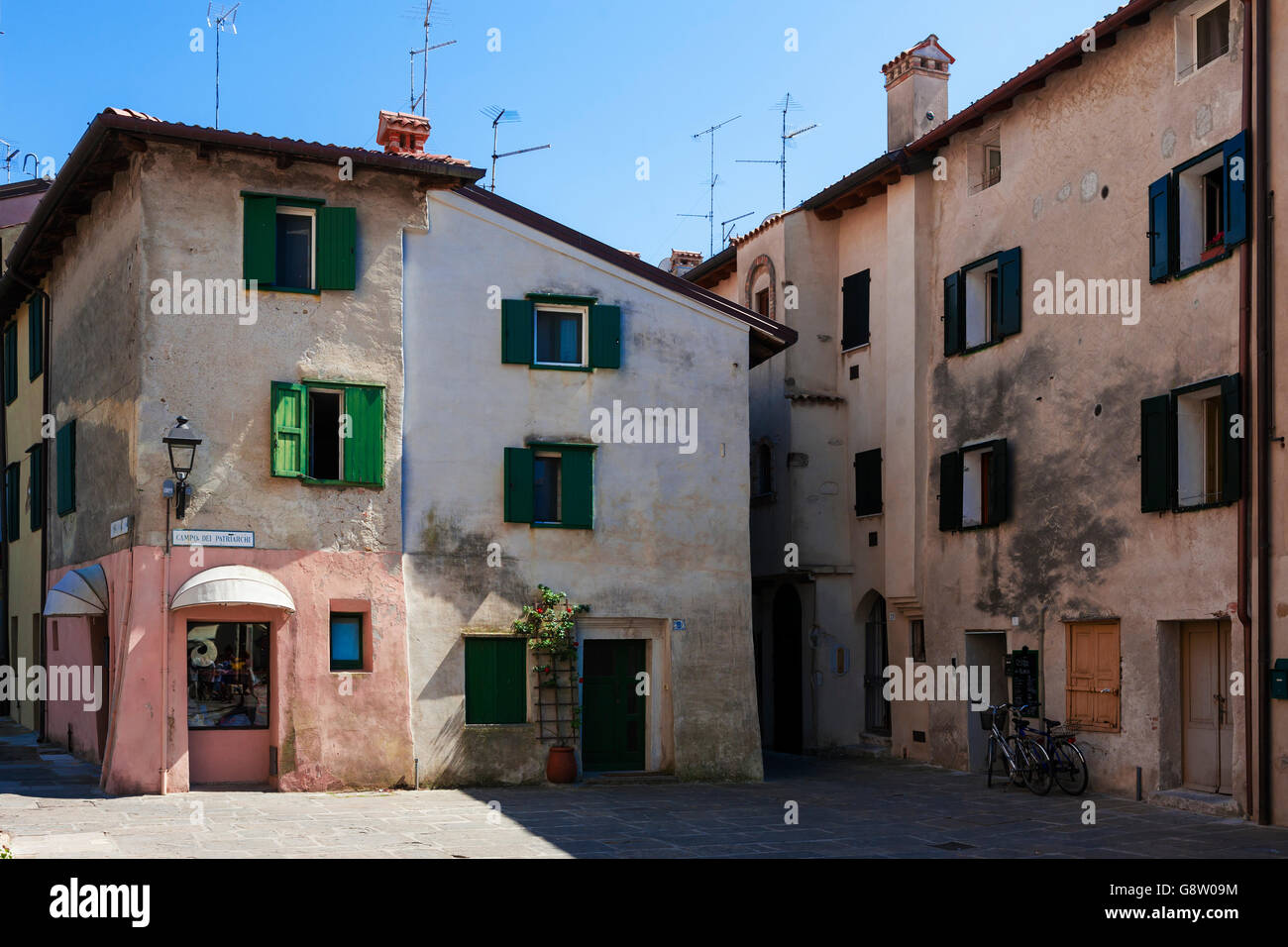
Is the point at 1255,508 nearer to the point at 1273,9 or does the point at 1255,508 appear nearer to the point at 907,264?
the point at 1273,9

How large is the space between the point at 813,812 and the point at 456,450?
7.02 m

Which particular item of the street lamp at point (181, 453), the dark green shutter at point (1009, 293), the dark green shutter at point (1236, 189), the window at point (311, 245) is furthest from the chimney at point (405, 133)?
the dark green shutter at point (1236, 189)

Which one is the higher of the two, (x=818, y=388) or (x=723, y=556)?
(x=818, y=388)

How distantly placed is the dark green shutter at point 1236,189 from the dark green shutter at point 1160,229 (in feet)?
3.41

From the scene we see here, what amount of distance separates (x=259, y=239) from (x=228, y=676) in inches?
227

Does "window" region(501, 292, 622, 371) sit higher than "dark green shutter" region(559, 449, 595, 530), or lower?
higher

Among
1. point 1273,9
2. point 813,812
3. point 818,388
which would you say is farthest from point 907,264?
point 813,812

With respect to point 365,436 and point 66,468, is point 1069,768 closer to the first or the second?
point 365,436

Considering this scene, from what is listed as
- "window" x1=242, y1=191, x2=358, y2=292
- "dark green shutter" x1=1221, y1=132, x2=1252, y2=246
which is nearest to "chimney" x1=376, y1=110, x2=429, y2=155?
"window" x1=242, y1=191, x2=358, y2=292

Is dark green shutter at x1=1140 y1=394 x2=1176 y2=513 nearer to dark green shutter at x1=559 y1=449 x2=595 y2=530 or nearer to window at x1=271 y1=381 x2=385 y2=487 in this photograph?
dark green shutter at x1=559 y1=449 x2=595 y2=530

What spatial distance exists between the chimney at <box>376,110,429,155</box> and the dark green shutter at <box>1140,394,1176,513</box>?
11.5 m

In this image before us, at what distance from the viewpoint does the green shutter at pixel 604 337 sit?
70.2 ft

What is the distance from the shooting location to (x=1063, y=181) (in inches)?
827

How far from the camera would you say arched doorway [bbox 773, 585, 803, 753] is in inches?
1062
